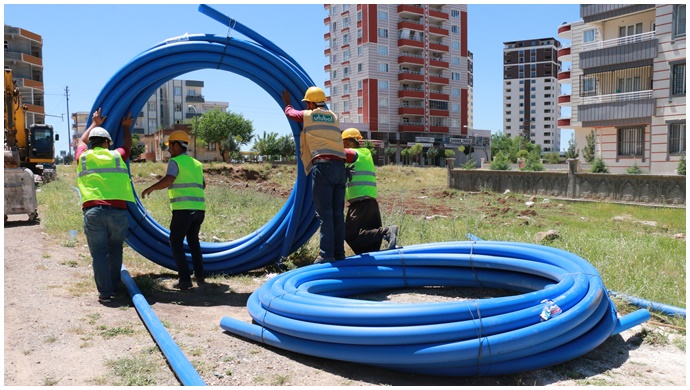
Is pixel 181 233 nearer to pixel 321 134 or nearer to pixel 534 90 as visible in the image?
pixel 321 134

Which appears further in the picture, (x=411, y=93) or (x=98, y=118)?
(x=411, y=93)

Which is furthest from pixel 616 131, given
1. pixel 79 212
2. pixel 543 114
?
pixel 543 114

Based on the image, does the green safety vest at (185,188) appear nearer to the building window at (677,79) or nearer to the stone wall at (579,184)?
the stone wall at (579,184)

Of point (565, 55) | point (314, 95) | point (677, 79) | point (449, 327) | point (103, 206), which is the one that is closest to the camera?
point (449, 327)

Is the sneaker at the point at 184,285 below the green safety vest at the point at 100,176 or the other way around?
below

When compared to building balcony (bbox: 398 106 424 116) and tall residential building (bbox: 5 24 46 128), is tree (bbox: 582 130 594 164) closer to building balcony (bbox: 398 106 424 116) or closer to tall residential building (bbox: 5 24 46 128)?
building balcony (bbox: 398 106 424 116)

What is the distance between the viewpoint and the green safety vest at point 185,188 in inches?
237

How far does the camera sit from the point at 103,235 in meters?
5.34

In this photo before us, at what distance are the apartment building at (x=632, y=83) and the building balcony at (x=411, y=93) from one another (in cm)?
3102

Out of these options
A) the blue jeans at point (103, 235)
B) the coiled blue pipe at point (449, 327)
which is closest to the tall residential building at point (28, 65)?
the blue jeans at point (103, 235)

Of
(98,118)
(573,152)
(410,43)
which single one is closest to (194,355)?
Answer: (98,118)

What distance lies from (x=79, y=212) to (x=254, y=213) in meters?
3.60

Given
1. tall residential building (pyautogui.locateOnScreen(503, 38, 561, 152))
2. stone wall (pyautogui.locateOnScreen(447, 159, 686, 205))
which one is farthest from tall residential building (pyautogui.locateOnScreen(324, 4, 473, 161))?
tall residential building (pyautogui.locateOnScreen(503, 38, 561, 152))

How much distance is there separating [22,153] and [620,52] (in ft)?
83.0
